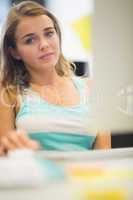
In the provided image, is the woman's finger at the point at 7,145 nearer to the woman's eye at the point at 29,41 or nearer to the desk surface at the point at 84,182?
the desk surface at the point at 84,182

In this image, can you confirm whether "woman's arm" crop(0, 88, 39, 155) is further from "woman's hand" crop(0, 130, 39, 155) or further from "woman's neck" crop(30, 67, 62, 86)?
"woman's neck" crop(30, 67, 62, 86)

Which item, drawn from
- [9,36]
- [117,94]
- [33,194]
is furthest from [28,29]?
[33,194]

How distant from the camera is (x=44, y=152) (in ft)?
4.29

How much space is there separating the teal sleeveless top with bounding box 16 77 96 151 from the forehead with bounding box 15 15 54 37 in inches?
8.8

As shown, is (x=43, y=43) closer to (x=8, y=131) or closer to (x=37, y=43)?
(x=37, y=43)

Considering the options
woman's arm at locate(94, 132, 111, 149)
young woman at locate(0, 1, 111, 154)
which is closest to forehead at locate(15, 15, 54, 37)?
young woman at locate(0, 1, 111, 154)

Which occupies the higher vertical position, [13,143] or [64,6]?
[64,6]

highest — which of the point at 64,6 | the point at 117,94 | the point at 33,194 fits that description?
the point at 64,6

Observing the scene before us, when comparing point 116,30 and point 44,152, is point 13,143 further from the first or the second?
point 116,30

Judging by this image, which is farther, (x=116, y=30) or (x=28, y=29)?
(x=116, y=30)

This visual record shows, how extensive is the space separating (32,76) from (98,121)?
0.32 meters

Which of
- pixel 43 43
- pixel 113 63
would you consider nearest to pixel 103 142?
pixel 113 63

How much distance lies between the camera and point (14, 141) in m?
1.29

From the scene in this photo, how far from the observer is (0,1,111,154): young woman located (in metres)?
1.28
